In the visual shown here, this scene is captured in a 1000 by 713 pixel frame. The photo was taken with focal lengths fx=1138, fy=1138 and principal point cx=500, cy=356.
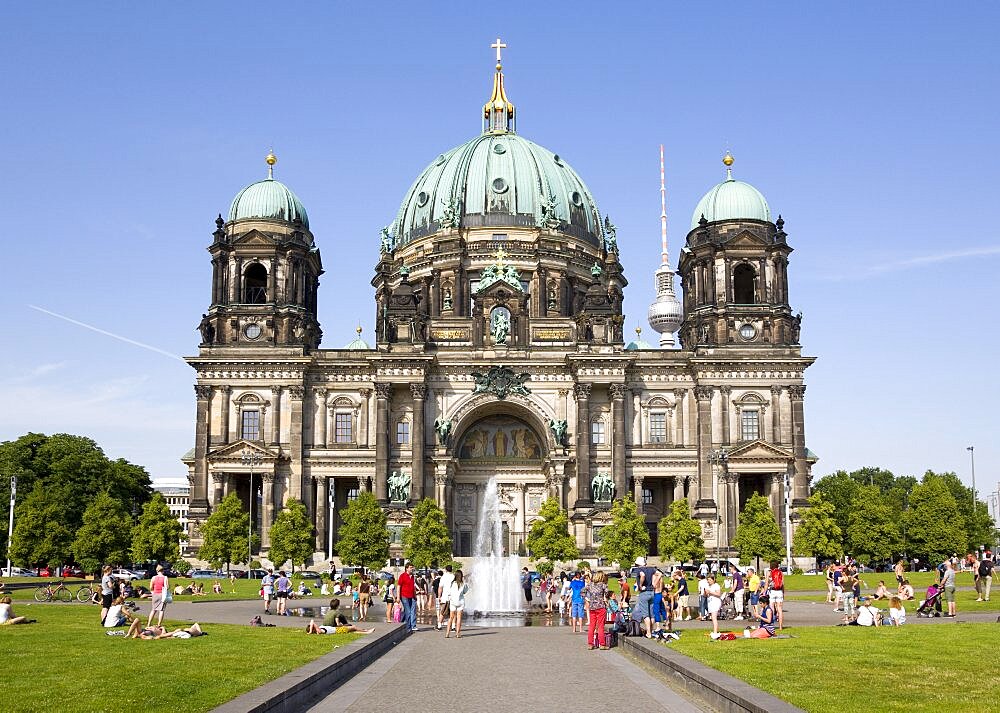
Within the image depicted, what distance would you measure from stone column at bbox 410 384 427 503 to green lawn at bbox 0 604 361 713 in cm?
5446

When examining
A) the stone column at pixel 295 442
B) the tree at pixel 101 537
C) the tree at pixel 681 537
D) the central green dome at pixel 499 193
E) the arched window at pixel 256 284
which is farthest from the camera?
the central green dome at pixel 499 193

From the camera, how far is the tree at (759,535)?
264ft

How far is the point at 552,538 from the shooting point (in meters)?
80.1

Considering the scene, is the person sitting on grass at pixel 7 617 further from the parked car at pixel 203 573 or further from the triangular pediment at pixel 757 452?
the triangular pediment at pixel 757 452

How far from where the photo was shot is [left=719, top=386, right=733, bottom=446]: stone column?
293 feet

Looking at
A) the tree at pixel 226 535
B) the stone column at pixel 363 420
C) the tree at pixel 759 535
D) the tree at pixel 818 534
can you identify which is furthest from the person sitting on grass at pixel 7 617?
the tree at pixel 818 534

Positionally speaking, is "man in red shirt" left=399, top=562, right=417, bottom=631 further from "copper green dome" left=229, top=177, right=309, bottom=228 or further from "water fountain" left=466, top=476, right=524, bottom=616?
"copper green dome" left=229, top=177, right=309, bottom=228

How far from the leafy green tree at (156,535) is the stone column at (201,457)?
6.09 m

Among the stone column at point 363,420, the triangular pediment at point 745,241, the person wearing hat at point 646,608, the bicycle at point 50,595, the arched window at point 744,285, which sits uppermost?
the triangular pediment at point 745,241

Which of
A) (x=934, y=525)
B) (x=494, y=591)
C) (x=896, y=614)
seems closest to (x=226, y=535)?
(x=494, y=591)

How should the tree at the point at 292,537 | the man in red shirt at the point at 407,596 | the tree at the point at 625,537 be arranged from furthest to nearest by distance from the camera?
the tree at the point at 292,537
the tree at the point at 625,537
the man in red shirt at the point at 407,596

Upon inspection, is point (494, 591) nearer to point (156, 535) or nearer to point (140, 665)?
point (140, 665)

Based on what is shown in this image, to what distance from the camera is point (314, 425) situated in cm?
9081

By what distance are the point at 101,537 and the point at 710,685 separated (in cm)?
6949
